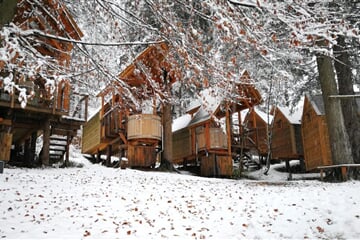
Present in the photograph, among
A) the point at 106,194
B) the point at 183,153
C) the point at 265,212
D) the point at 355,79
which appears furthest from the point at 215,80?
the point at 183,153

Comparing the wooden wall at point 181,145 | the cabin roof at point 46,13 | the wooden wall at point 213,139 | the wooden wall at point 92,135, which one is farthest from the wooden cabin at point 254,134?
the cabin roof at point 46,13

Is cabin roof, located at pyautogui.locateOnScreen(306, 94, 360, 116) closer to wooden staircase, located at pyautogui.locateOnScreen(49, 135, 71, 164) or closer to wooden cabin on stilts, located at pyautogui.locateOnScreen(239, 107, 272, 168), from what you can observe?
wooden cabin on stilts, located at pyautogui.locateOnScreen(239, 107, 272, 168)

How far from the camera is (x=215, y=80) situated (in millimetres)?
5738

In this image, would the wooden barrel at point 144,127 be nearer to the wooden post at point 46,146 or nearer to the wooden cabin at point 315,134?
the wooden post at point 46,146

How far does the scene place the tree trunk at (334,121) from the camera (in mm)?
10672

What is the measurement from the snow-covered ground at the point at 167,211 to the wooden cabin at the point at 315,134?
721 cm

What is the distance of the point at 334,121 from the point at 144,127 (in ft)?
26.4

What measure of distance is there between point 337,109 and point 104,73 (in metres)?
8.55

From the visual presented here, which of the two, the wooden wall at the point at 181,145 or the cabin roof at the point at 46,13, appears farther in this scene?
the wooden wall at the point at 181,145

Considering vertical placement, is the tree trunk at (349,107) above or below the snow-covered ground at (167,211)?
above

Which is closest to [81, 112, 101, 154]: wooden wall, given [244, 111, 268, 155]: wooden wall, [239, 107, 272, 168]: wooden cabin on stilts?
[239, 107, 272, 168]: wooden cabin on stilts

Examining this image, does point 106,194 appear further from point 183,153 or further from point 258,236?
point 183,153

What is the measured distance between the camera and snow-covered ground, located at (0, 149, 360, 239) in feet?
19.5

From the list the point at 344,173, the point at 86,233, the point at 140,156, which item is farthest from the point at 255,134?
the point at 86,233
